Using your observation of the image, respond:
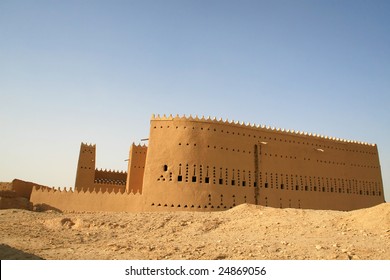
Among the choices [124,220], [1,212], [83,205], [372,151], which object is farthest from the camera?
[372,151]

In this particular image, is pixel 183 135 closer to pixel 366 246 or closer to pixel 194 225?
pixel 194 225

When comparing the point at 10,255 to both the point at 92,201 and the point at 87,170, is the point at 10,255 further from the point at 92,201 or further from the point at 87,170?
the point at 87,170

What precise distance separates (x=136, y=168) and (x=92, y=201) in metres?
5.48

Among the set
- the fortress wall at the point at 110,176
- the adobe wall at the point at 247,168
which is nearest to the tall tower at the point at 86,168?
the fortress wall at the point at 110,176

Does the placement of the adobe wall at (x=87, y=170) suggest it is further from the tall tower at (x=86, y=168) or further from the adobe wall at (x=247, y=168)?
the adobe wall at (x=247, y=168)

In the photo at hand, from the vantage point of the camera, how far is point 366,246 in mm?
8562

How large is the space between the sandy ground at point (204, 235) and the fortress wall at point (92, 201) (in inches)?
186

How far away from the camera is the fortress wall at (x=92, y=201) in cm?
1973

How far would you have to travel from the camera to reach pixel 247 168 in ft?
72.1

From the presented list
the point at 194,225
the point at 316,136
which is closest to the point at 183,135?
the point at 194,225

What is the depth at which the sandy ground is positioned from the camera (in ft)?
26.8

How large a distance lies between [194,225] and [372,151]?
67.3ft

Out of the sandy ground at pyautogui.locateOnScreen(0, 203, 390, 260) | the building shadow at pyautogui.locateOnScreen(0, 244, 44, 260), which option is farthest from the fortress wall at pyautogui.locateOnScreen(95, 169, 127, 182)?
the building shadow at pyautogui.locateOnScreen(0, 244, 44, 260)

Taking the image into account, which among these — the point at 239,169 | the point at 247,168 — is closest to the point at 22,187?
the point at 239,169
